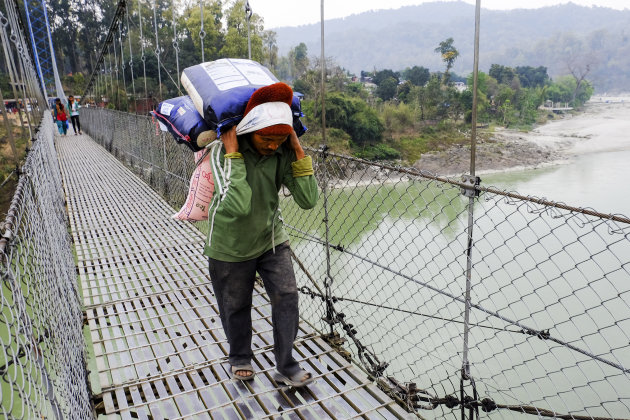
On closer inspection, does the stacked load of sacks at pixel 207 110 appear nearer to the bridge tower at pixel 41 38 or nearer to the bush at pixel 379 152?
the bush at pixel 379 152

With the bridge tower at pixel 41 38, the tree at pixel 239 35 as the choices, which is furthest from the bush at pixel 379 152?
the bridge tower at pixel 41 38

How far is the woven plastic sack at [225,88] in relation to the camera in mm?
1386

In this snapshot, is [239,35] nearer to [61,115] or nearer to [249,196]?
[61,115]

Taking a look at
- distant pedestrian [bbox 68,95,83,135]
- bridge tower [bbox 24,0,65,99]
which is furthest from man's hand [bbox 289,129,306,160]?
bridge tower [bbox 24,0,65,99]

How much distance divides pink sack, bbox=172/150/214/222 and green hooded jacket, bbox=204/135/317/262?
57 millimetres

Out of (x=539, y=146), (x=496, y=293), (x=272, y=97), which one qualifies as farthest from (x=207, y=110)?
(x=539, y=146)

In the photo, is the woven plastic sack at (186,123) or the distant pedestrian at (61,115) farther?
the distant pedestrian at (61,115)

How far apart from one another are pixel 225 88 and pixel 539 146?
3100 centimetres

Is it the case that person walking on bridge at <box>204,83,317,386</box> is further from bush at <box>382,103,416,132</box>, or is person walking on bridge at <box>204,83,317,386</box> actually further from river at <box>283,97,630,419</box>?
bush at <box>382,103,416,132</box>

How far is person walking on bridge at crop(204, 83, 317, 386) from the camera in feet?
4.47

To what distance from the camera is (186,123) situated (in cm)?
149

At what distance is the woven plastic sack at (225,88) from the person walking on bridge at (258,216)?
0.05m

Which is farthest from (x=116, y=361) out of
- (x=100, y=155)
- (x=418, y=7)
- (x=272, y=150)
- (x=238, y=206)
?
(x=418, y=7)

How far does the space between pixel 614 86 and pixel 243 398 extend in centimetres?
8740
